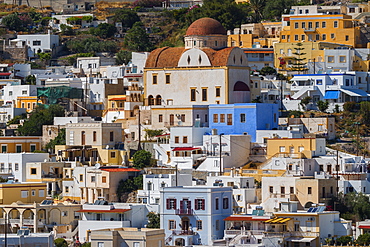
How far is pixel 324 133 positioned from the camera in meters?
80.5

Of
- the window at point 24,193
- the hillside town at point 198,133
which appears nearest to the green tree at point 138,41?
the hillside town at point 198,133

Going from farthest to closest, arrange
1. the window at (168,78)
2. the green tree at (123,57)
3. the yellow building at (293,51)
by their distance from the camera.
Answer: the green tree at (123,57), the yellow building at (293,51), the window at (168,78)

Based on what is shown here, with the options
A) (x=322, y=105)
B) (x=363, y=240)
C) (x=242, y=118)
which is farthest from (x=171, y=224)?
(x=322, y=105)

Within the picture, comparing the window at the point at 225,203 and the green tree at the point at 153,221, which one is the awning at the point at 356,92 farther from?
the green tree at the point at 153,221

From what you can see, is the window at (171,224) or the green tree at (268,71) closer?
the window at (171,224)

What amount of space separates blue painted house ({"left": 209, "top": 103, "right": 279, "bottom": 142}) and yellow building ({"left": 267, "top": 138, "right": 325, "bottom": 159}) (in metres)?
3.07

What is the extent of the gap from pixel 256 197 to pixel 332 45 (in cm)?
2772

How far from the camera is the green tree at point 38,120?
285 feet

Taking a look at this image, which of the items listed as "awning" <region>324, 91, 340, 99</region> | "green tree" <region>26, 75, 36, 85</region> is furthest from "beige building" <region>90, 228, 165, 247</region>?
"green tree" <region>26, 75, 36, 85</region>

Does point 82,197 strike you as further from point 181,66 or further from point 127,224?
point 181,66

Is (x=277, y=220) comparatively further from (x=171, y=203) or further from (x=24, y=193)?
(x=24, y=193)

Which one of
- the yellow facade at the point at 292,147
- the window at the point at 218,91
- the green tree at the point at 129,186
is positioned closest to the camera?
the green tree at the point at 129,186

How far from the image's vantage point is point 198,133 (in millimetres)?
78500

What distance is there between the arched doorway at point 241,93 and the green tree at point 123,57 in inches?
869
